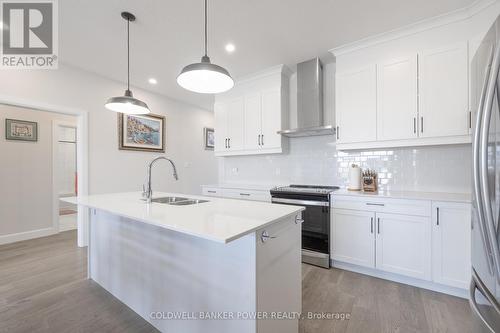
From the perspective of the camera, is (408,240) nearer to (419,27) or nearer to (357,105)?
(357,105)

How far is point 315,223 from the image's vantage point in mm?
2658

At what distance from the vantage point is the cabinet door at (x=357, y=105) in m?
2.59

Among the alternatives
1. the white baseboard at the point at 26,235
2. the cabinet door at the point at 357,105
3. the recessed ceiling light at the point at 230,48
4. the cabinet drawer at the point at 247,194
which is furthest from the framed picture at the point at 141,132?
the cabinet door at the point at 357,105

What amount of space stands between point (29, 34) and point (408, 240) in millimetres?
4539

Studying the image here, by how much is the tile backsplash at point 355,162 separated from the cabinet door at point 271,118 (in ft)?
1.11

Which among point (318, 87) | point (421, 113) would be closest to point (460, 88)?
point (421, 113)

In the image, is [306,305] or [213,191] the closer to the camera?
[306,305]

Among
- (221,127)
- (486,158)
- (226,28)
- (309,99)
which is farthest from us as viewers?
(221,127)

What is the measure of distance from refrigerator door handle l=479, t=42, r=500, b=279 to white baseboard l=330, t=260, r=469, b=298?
1662 millimetres

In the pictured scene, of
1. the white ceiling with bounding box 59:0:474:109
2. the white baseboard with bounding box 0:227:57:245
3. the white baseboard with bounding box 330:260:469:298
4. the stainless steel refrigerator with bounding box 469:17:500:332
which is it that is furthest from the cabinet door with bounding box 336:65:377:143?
the white baseboard with bounding box 0:227:57:245

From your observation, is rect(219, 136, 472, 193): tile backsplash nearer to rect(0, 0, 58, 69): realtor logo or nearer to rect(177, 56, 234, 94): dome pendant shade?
rect(177, 56, 234, 94): dome pendant shade

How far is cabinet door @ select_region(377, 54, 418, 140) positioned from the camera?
7.76ft

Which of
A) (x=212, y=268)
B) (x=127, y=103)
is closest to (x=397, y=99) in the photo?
(x=212, y=268)

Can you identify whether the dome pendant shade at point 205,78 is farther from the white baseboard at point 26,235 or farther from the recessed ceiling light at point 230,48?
the white baseboard at point 26,235
